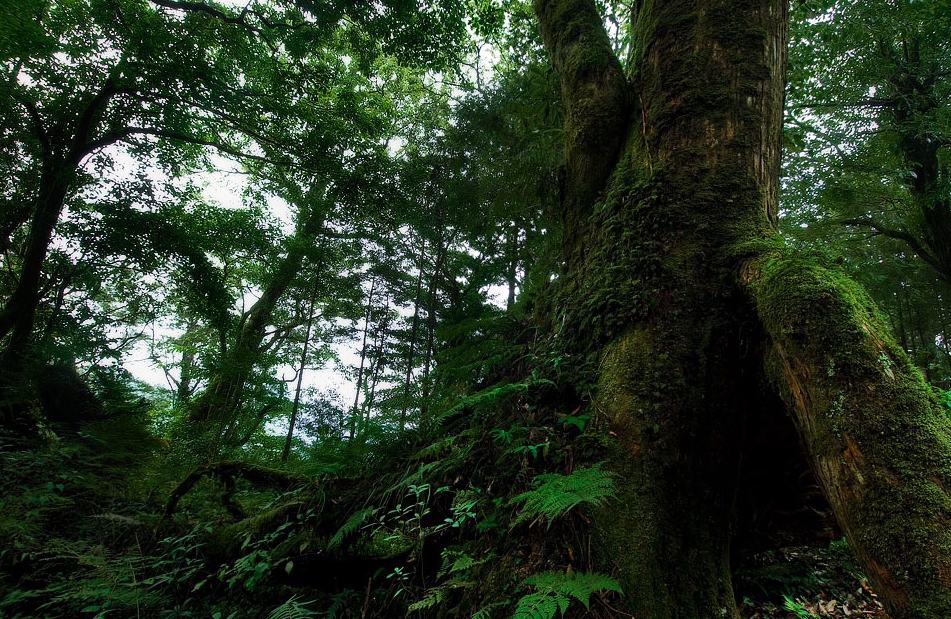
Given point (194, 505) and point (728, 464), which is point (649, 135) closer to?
point (728, 464)

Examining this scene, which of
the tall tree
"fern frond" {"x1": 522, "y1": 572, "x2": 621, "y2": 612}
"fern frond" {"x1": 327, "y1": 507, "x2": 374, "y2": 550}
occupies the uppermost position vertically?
the tall tree

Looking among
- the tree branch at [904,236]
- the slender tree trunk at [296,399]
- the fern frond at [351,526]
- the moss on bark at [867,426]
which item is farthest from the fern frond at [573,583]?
the tree branch at [904,236]

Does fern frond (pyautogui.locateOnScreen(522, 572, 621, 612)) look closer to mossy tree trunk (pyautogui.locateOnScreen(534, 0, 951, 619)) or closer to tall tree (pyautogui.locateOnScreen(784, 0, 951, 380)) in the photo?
mossy tree trunk (pyautogui.locateOnScreen(534, 0, 951, 619))

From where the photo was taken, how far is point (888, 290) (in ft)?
44.2

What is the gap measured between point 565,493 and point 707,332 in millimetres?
1062

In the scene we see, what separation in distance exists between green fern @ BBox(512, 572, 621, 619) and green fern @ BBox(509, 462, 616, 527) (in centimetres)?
17

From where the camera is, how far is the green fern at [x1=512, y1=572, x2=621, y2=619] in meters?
1.07

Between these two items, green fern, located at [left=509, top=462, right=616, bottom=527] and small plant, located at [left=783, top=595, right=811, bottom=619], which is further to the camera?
small plant, located at [left=783, top=595, right=811, bottom=619]

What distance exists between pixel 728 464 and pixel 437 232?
7.17 m

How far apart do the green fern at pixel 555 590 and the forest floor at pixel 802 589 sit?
1560 millimetres

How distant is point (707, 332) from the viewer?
1780 millimetres

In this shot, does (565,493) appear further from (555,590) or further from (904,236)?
(904,236)

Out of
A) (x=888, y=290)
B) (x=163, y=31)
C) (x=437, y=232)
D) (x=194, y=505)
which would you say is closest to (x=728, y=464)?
(x=194, y=505)

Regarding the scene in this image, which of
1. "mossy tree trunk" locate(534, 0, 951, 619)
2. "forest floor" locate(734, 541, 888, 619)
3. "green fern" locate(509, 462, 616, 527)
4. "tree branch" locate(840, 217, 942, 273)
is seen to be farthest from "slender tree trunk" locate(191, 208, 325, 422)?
"tree branch" locate(840, 217, 942, 273)
